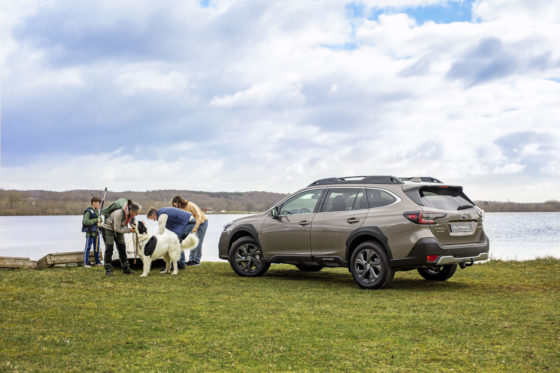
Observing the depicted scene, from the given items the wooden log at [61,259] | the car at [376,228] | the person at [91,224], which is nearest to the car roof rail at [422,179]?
the car at [376,228]

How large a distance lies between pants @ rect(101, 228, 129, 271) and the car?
10.3ft

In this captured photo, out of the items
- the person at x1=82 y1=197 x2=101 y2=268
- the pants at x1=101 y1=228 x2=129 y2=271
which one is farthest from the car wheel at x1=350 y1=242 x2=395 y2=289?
the person at x1=82 y1=197 x2=101 y2=268

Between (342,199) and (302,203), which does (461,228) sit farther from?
(302,203)

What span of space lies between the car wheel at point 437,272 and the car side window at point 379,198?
7.75 ft

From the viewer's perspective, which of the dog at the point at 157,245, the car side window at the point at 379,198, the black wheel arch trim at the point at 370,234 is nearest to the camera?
the black wheel arch trim at the point at 370,234

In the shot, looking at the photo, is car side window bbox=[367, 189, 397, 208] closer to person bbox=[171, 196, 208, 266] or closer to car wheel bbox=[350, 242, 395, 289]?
car wheel bbox=[350, 242, 395, 289]

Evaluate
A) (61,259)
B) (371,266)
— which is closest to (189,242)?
(61,259)

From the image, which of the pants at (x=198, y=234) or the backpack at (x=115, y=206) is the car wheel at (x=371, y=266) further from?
the backpack at (x=115, y=206)

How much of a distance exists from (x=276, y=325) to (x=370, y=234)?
3.63 meters

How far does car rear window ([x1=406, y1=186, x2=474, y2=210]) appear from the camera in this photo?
961cm

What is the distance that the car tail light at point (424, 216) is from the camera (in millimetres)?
9336

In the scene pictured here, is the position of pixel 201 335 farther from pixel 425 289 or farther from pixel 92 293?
pixel 425 289

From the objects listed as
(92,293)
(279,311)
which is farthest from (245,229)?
(279,311)

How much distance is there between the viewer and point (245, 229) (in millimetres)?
12055
